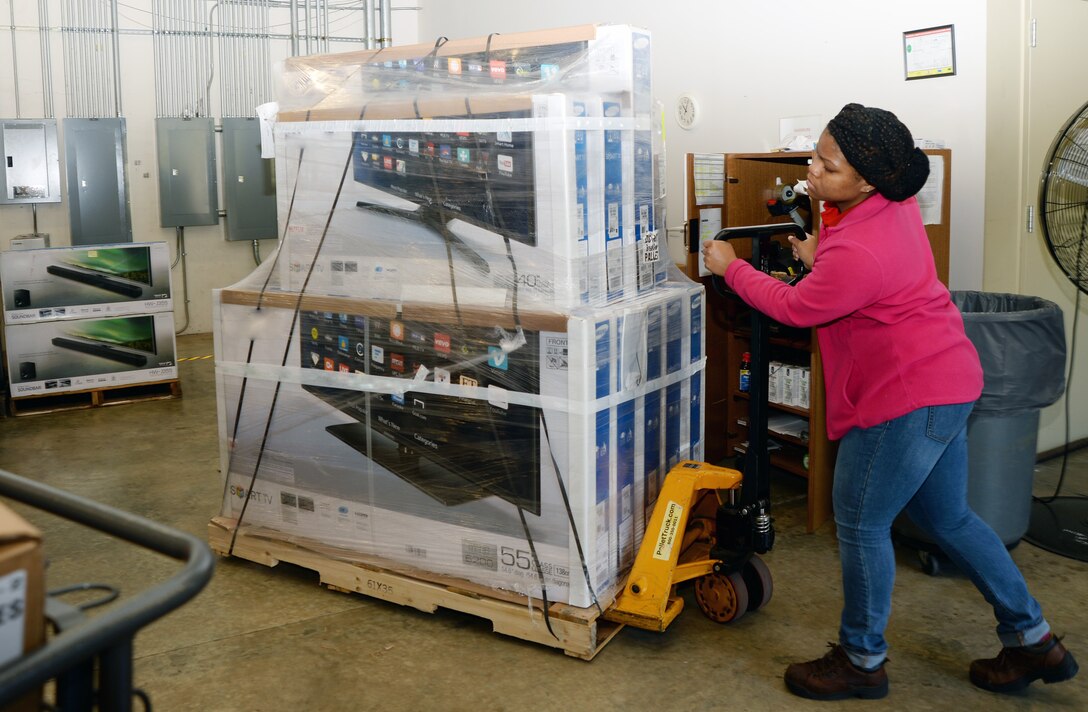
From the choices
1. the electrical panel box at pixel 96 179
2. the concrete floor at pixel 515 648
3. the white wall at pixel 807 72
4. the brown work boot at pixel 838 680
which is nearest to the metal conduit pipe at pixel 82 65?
the electrical panel box at pixel 96 179

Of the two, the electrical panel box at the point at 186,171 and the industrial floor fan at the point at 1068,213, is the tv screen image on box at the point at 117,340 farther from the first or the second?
the industrial floor fan at the point at 1068,213

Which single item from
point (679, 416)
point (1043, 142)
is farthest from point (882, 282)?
point (1043, 142)

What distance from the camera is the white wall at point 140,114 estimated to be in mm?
7297

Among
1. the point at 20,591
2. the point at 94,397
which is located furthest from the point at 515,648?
the point at 94,397

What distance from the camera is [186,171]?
767 centimetres

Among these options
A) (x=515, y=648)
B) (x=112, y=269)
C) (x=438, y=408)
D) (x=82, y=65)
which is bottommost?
(x=515, y=648)

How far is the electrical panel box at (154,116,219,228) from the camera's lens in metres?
7.58

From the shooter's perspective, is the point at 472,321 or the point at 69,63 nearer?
the point at 472,321

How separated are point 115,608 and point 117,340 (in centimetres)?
521

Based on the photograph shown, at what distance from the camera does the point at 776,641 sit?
2.86m

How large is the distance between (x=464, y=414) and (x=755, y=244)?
99 centimetres

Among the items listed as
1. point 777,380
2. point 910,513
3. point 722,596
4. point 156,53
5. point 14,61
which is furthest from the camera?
point 156,53

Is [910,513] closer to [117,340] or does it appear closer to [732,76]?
[732,76]

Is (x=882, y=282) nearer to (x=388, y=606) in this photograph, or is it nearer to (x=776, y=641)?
(x=776, y=641)
